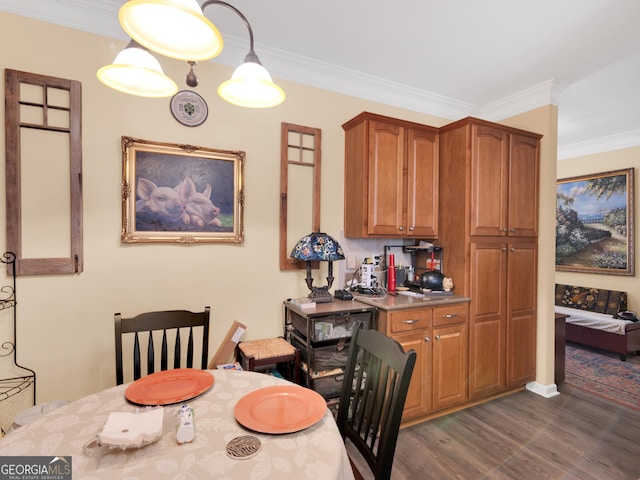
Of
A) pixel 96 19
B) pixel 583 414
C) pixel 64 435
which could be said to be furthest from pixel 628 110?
pixel 64 435

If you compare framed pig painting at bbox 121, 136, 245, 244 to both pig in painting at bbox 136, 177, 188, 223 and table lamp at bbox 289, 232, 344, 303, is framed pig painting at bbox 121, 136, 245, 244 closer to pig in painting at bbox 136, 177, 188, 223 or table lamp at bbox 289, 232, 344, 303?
pig in painting at bbox 136, 177, 188, 223

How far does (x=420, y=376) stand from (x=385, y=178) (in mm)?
1565

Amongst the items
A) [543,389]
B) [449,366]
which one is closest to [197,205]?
[449,366]

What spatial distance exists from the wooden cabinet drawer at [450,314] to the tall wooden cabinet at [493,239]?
102 mm

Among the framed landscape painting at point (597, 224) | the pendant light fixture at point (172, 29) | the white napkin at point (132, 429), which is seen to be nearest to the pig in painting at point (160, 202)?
the pendant light fixture at point (172, 29)

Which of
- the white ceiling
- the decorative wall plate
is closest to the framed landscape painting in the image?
the white ceiling

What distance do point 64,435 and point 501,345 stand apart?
3.01 meters

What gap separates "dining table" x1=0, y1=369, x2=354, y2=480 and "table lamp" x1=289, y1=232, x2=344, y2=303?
1.25m

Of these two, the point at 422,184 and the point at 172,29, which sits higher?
the point at 172,29

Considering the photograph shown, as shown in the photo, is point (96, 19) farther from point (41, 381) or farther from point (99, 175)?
point (41, 381)

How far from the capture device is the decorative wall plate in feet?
7.23

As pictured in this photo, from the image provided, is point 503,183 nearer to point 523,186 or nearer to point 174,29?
point 523,186

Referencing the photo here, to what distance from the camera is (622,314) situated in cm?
399

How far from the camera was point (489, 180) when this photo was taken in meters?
2.74
